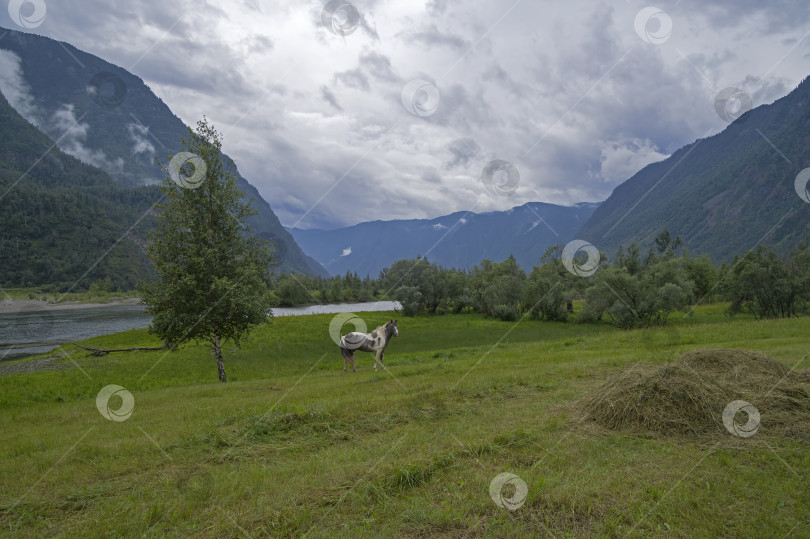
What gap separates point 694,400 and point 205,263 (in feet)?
73.6

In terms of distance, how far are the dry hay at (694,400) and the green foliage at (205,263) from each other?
18815 millimetres

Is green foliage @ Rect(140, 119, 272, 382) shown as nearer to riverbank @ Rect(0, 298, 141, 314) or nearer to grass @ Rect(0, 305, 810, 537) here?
grass @ Rect(0, 305, 810, 537)

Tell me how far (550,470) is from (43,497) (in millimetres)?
8831

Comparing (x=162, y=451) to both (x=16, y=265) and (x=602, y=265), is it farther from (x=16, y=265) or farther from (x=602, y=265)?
(x=16, y=265)

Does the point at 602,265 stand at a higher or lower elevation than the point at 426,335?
higher

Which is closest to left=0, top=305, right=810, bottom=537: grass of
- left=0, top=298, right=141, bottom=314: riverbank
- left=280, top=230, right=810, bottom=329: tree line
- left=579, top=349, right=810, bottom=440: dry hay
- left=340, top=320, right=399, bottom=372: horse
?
left=579, top=349, right=810, bottom=440: dry hay

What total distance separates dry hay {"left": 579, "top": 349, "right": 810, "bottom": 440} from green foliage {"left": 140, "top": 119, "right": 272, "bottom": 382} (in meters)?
18.8

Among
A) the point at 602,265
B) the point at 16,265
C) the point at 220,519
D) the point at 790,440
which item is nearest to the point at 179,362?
the point at 220,519

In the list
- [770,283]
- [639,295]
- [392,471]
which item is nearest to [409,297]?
[639,295]

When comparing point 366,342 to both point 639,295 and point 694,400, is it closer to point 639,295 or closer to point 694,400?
point 694,400

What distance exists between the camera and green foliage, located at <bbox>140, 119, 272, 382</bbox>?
20953mm

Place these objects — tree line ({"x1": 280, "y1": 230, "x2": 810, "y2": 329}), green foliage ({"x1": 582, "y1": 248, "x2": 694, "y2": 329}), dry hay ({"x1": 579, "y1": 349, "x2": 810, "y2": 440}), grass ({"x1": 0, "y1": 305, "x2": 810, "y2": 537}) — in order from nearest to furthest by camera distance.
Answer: grass ({"x1": 0, "y1": 305, "x2": 810, "y2": 537}), dry hay ({"x1": 579, "y1": 349, "x2": 810, "y2": 440}), tree line ({"x1": 280, "y1": 230, "x2": 810, "y2": 329}), green foliage ({"x1": 582, "y1": 248, "x2": 694, "y2": 329})

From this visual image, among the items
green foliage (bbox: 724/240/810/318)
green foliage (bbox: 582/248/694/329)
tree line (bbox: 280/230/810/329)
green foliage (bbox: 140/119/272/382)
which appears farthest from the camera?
green foliage (bbox: 582/248/694/329)

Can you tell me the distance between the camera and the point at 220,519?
5.44 m
